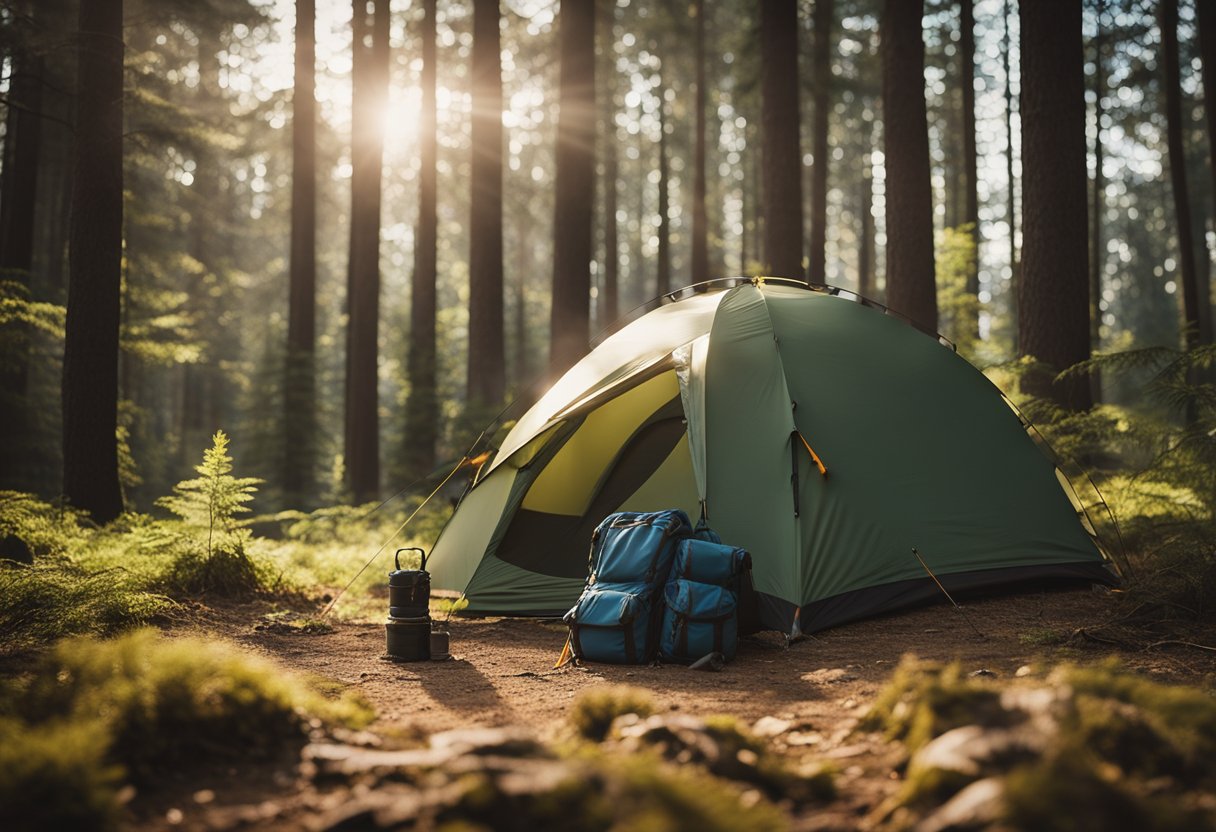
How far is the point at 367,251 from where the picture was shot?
15.7m

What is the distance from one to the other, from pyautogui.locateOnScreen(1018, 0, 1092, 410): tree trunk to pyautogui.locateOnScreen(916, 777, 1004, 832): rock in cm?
735

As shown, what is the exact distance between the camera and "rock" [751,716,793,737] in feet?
11.5

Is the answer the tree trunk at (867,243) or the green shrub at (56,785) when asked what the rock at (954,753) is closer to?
the green shrub at (56,785)

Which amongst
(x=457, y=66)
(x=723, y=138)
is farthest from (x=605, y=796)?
(x=723, y=138)

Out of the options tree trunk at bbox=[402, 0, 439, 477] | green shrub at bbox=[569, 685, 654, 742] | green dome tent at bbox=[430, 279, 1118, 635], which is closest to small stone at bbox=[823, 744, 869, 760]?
green shrub at bbox=[569, 685, 654, 742]

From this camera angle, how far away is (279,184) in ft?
90.4

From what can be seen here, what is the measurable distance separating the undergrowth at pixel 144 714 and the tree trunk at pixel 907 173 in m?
8.56

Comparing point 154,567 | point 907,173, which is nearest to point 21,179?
point 154,567

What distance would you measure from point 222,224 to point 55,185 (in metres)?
5.47

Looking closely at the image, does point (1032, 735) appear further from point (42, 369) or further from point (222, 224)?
point (222, 224)

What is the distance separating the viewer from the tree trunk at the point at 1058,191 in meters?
8.71

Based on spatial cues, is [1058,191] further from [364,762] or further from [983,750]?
[364,762]

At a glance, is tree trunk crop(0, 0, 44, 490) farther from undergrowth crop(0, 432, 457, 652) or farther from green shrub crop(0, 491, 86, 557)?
undergrowth crop(0, 432, 457, 652)

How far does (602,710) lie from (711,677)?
5.69 ft
